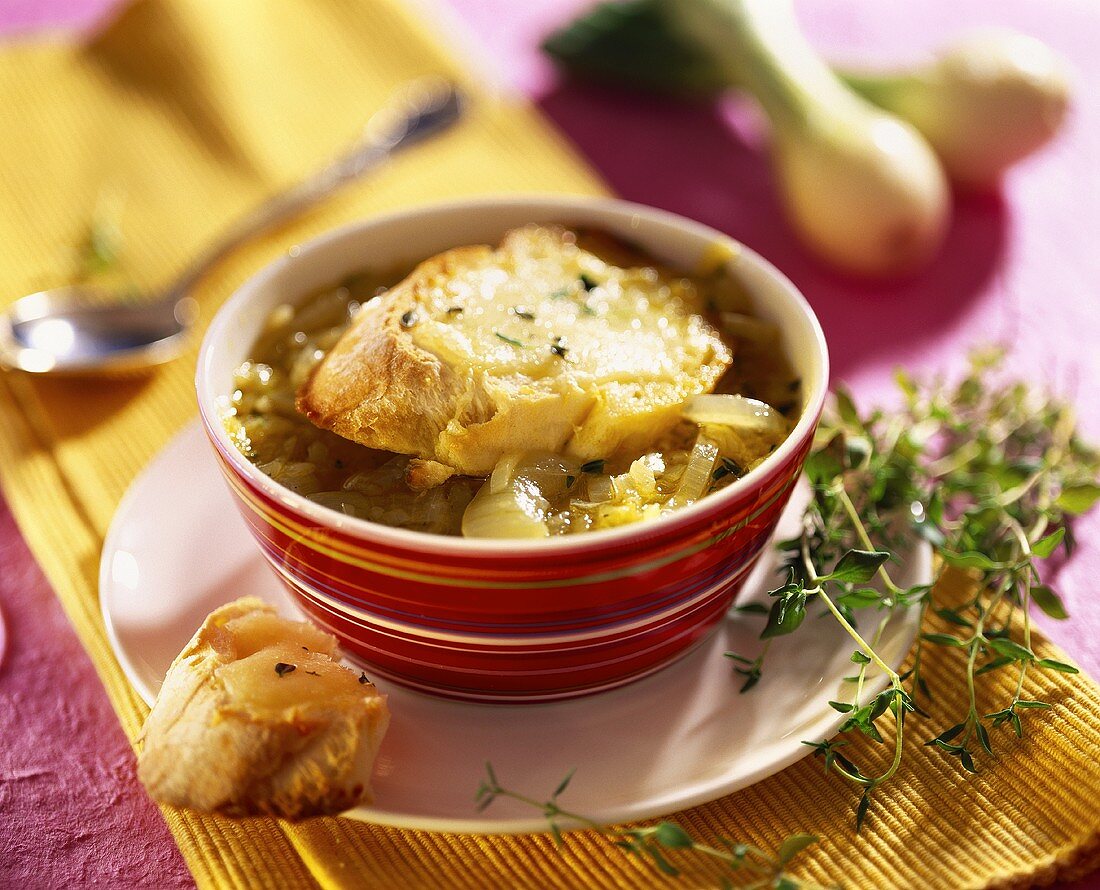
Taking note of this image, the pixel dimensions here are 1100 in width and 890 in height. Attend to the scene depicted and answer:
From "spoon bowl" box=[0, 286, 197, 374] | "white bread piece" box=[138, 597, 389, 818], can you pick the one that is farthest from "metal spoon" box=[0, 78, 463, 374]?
"white bread piece" box=[138, 597, 389, 818]

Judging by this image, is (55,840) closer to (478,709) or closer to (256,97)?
(478,709)

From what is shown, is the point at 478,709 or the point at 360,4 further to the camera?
the point at 360,4

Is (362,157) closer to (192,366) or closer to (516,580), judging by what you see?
(192,366)

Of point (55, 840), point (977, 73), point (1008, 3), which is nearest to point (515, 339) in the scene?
point (55, 840)

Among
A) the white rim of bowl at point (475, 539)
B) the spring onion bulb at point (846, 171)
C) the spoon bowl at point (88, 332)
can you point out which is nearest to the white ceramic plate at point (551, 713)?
Result: the white rim of bowl at point (475, 539)

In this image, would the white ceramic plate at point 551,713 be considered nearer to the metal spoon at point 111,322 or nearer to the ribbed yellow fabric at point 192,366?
the ribbed yellow fabric at point 192,366

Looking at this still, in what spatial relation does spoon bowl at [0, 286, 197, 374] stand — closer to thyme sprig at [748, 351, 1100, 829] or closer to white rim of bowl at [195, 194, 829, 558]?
white rim of bowl at [195, 194, 829, 558]

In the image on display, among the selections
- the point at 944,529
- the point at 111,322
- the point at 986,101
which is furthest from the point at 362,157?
the point at 944,529
